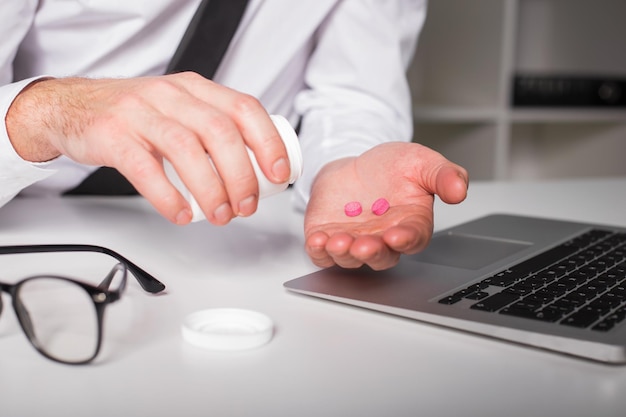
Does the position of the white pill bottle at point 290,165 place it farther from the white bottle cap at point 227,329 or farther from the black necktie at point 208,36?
the black necktie at point 208,36

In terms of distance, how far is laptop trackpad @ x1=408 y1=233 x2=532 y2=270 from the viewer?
65 centimetres

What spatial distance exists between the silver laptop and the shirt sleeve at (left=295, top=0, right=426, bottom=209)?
33 centimetres

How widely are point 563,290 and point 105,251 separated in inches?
13.9

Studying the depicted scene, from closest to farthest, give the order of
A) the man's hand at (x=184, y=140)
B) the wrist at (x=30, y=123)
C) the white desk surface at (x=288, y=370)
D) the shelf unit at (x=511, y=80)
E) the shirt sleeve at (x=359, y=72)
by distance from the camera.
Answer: the white desk surface at (x=288, y=370) → the man's hand at (x=184, y=140) → the wrist at (x=30, y=123) → the shirt sleeve at (x=359, y=72) → the shelf unit at (x=511, y=80)

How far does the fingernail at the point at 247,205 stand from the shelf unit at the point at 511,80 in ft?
4.89

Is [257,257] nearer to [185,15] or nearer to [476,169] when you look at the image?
[185,15]

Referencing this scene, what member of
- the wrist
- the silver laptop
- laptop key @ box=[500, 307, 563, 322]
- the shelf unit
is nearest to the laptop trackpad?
the silver laptop

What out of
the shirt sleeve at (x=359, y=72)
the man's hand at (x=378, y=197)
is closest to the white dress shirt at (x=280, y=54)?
the shirt sleeve at (x=359, y=72)

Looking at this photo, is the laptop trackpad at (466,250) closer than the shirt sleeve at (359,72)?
Yes

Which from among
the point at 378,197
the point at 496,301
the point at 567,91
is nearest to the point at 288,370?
the point at 496,301

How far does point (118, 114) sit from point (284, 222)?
386 mm

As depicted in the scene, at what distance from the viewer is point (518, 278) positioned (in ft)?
1.92

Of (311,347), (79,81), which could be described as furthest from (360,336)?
(79,81)

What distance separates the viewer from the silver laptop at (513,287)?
47 cm
